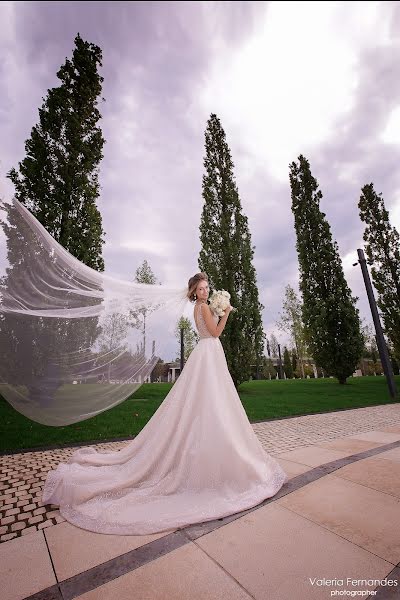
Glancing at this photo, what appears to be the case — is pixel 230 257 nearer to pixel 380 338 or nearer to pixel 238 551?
pixel 380 338

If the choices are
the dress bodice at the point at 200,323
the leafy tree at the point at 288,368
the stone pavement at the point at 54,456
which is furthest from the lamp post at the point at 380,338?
the leafy tree at the point at 288,368

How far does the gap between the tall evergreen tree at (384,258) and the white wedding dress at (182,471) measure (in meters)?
21.5

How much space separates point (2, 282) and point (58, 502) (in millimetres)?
2888

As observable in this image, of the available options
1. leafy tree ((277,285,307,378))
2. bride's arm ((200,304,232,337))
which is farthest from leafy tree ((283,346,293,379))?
bride's arm ((200,304,232,337))

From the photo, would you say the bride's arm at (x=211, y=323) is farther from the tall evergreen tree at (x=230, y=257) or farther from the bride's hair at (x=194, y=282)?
the tall evergreen tree at (x=230, y=257)

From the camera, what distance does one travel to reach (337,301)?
21.0 metres

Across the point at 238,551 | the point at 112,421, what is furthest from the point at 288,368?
the point at 238,551

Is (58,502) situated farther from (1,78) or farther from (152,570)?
(1,78)

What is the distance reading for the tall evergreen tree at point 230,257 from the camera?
1642cm

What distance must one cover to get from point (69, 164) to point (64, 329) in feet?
35.0

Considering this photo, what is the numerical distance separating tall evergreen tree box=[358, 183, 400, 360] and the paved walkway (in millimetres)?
20591

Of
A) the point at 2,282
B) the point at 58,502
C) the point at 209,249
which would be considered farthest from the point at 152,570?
Result: the point at 209,249

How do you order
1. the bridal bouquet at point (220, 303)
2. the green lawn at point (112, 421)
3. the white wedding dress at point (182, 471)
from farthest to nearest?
the green lawn at point (112, 421) → the bridal bouquet at point (220, 303) → the white wedding dress at point (182, 471)

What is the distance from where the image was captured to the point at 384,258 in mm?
22078
